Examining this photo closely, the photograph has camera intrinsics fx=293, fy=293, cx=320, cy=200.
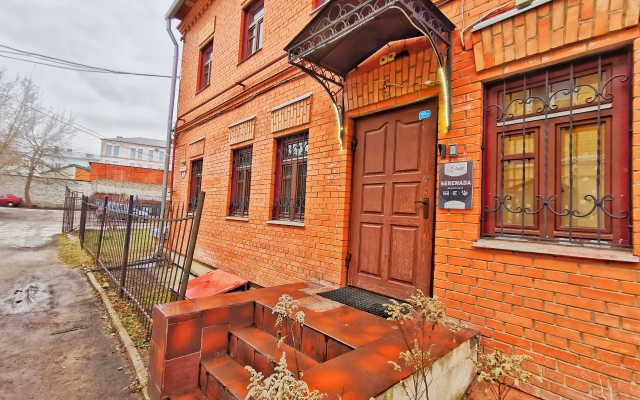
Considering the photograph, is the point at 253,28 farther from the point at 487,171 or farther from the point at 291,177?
the point at 487,171

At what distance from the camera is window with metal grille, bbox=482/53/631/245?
1953 millimetres

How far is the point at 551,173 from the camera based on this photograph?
220 centimetres

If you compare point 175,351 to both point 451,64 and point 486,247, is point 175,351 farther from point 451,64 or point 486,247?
point 451,64

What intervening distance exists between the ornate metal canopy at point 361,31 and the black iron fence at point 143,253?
196 centimetres

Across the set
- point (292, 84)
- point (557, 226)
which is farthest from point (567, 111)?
point (292, 84)

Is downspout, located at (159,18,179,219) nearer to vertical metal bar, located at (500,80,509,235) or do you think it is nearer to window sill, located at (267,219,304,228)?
window sill, located at (267,219,304,228)

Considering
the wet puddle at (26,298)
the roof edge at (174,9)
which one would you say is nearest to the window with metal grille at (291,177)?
the wet puddle at (26,298)

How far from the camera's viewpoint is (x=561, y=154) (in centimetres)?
218

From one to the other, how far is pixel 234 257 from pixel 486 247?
421 cm

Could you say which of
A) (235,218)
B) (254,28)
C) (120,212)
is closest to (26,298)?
(120,212)

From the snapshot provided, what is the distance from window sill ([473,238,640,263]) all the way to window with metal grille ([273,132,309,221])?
2563 millimetres

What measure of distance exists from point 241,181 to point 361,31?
3.64m

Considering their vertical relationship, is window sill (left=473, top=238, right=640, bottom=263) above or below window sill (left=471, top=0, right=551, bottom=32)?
below

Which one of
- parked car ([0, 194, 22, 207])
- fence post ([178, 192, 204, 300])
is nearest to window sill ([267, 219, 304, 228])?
fence post ([178, 192, 204, 300])
